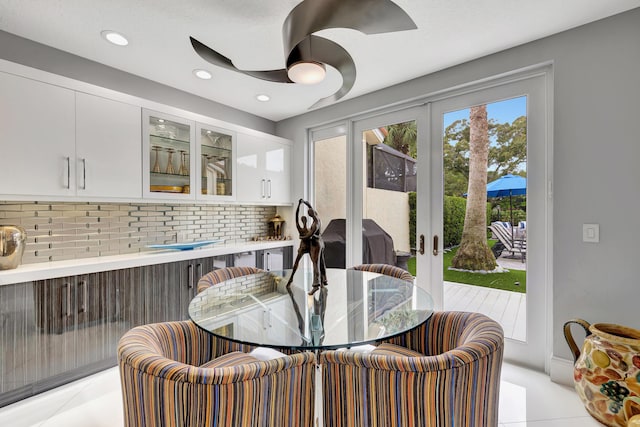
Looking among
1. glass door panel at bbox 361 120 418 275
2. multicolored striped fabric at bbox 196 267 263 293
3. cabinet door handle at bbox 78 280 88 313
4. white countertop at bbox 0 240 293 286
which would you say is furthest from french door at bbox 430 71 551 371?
cabinet door handle at bbox 78 280 88 313

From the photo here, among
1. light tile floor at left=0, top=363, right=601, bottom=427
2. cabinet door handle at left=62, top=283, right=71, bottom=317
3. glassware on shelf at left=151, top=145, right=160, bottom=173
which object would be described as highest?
glassware on shelf at left=151, top=145, right=160, bottom=173

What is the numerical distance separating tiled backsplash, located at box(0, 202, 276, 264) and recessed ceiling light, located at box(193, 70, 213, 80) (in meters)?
1.35

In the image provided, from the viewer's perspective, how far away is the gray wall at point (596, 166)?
1.97 meters

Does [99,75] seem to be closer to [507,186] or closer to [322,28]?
[322,28]

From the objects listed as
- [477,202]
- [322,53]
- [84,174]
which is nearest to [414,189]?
[477,202]

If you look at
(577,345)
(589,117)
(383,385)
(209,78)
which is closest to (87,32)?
(209,78)

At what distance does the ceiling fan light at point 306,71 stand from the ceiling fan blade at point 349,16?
0.17 meters

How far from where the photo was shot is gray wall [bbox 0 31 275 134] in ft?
7.48

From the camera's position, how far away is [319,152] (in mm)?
4023

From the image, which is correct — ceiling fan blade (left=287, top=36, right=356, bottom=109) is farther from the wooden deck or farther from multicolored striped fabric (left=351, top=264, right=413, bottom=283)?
the wooden deck

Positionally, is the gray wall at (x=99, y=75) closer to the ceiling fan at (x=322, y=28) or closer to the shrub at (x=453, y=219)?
the ceiling fan at (x=322, y=28)

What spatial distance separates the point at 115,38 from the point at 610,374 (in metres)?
3.91

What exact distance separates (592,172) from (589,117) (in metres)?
0.38

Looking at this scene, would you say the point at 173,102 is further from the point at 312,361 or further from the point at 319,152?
the point at 312,361
